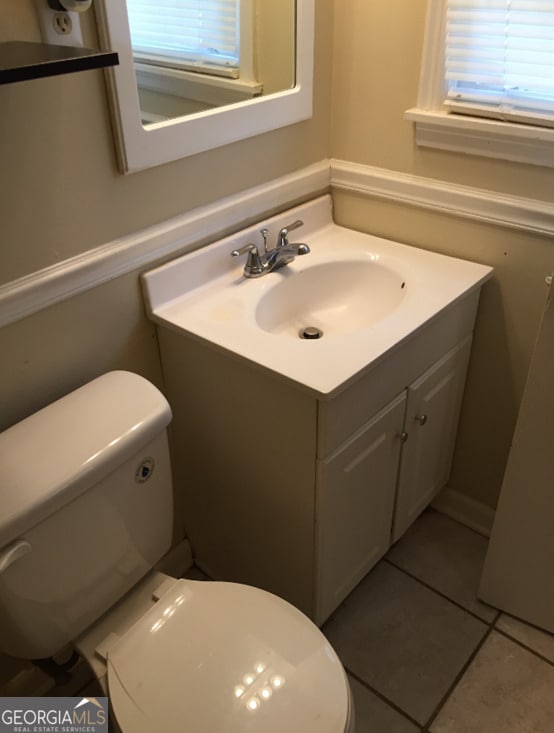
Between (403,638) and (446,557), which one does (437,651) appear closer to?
(403,638)

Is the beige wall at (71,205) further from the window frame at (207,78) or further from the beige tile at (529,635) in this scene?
the beige tile at (529,635)

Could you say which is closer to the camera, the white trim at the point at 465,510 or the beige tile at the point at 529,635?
the beige tile at the point at 529,635

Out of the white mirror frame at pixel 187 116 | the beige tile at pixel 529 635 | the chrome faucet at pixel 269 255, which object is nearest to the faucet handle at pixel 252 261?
the chrome faucet at pixel 269 255

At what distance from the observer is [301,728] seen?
3.39ft

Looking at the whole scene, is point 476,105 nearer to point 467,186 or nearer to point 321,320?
point 467,186

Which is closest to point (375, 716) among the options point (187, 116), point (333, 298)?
point (333, 298)

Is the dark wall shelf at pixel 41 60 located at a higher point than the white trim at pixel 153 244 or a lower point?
higher

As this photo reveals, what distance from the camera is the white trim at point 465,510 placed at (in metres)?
1.88

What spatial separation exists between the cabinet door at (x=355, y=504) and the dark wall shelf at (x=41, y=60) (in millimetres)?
791

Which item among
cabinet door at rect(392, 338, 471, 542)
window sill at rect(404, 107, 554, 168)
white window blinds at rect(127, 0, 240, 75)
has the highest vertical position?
white window blinds at rect(127, 0, 240, 75)

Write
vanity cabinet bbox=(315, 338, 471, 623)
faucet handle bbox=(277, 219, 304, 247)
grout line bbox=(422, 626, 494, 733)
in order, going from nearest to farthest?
1. vanity cabinet bbox=(315, 338, 471, 623)
2. grout line bbox=(422, 626, 494, 733)
3. faucet handle bbox=(277, 219, 304, 247)

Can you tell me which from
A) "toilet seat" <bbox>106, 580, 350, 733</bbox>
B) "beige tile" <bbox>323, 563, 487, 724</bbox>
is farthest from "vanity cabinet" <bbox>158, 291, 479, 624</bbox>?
"toilet seat" <bbox>106, 580, 350, 733</bbox>

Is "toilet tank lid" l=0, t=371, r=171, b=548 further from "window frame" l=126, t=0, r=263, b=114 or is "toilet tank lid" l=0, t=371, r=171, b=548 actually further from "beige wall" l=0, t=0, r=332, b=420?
"window frame" l=126, t=0, r=263, b=114

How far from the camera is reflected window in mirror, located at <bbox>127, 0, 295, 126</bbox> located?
123cm
